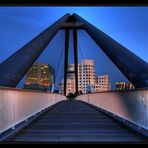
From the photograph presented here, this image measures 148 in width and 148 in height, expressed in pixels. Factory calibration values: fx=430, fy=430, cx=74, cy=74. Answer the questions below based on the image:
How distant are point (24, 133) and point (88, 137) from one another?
89.2 inches

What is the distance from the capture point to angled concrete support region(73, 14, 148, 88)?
30547 mm

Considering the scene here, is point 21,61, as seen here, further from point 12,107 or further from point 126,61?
point 12,107

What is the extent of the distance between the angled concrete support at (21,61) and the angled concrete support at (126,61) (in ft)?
16.9

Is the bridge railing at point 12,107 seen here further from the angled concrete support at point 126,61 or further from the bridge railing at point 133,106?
the angled concrete support at point 126,61

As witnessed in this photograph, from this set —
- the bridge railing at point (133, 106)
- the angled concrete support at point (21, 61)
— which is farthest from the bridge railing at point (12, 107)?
the angled concrete support at point (21, 61)

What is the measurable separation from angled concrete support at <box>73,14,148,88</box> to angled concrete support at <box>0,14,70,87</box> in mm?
5151

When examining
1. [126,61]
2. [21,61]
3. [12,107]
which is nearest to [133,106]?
[12,107]

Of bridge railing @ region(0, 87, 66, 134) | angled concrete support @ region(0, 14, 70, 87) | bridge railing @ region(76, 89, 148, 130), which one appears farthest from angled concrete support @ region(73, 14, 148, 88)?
bridge railing @ region(0, 87, 66, 134)

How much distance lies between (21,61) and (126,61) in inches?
338

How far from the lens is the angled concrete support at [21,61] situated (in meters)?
30.2

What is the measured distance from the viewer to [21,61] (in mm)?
35469
